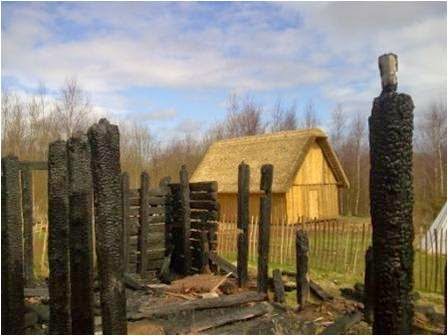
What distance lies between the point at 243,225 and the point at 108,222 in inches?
233

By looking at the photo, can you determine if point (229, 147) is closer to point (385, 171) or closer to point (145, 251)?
point (145, 251)

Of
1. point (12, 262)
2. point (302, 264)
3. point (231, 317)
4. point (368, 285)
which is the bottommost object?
point (231, 317)

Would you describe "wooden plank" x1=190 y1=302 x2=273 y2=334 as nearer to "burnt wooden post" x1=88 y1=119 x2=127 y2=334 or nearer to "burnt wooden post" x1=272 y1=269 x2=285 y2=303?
"burnt wooden post" x1=272 y1=269 x2=285 y2=303

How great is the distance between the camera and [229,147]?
3344cm

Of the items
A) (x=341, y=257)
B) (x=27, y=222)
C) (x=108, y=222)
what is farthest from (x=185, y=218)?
(x=108, y=222)

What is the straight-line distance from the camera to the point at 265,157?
A: 30.1 meters

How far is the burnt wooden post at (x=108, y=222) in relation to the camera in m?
3.81

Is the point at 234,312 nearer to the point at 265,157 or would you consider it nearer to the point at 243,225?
the point at 243,225

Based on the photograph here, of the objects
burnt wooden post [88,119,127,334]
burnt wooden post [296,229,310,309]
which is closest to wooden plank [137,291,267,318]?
burnt wooden post [296,229,310,309]

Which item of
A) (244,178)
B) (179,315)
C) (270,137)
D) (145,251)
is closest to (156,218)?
(145,251)

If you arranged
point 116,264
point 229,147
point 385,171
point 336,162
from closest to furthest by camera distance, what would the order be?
point 385,171, point 116,264, point 336,162, point 229,147

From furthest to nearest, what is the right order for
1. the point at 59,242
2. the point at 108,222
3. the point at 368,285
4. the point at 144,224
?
1. the point at 144,224
2. the point at 368,285
3. the point at 59,242
4. the point at 108,222

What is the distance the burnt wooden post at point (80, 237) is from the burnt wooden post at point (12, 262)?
1.19 metres

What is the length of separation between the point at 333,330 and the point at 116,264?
472cm
